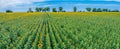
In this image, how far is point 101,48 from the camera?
17.1 meters

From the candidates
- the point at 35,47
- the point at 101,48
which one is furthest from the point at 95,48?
the point at 35,47

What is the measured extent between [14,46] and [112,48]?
21.2ft

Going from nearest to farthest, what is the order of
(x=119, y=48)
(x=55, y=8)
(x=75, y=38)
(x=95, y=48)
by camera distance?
(x=95, y=48) → (x=119, y=48) → (x=75, y=38) → (x=55, y=8)

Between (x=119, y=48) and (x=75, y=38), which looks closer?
(x=119, y=48)

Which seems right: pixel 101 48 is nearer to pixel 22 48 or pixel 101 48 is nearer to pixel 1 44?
pixel 22 48

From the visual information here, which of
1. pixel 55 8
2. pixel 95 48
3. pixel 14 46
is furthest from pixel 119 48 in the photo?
pixel 55 8

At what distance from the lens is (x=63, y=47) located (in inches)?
657

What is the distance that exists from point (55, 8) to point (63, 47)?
361 ft

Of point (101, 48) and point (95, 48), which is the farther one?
point (101, 48)

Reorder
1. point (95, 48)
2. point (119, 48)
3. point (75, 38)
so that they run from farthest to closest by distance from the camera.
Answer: point (75, 38)
point (119, 48)
point (95, 48)

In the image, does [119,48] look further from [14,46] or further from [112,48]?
[14,46]

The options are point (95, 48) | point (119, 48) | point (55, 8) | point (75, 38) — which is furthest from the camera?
point (55, 8)

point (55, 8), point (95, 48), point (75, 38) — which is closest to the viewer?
point (95, 48)

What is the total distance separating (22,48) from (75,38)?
528cm
